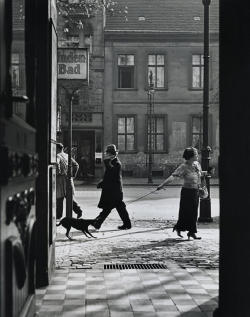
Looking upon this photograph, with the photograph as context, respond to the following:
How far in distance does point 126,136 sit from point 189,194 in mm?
24641

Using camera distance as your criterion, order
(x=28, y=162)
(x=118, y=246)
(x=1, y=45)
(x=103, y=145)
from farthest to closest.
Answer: (x=103, y=145) < (x=118, y=246) < (x=28, y=162) < (x=1, y=45)

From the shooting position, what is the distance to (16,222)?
111 inches

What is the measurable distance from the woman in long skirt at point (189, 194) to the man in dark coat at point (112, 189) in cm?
154

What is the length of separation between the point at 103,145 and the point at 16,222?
31.9 m

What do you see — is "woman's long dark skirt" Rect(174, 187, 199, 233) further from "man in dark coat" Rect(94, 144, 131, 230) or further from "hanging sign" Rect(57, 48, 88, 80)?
"hanging sign" Rect(57, 48, 88, 80)

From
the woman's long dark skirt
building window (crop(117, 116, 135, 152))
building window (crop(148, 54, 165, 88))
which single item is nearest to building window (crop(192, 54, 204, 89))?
building window (crop(148, 54, 165, 88))

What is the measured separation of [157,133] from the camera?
34875mm

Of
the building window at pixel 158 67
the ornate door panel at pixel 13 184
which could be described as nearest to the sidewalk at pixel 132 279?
the ornate door panel at pixel 13 184

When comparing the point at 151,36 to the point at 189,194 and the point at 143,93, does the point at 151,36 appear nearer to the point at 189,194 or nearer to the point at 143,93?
the point at 143,93

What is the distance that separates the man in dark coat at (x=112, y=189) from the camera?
11516 millimetres
